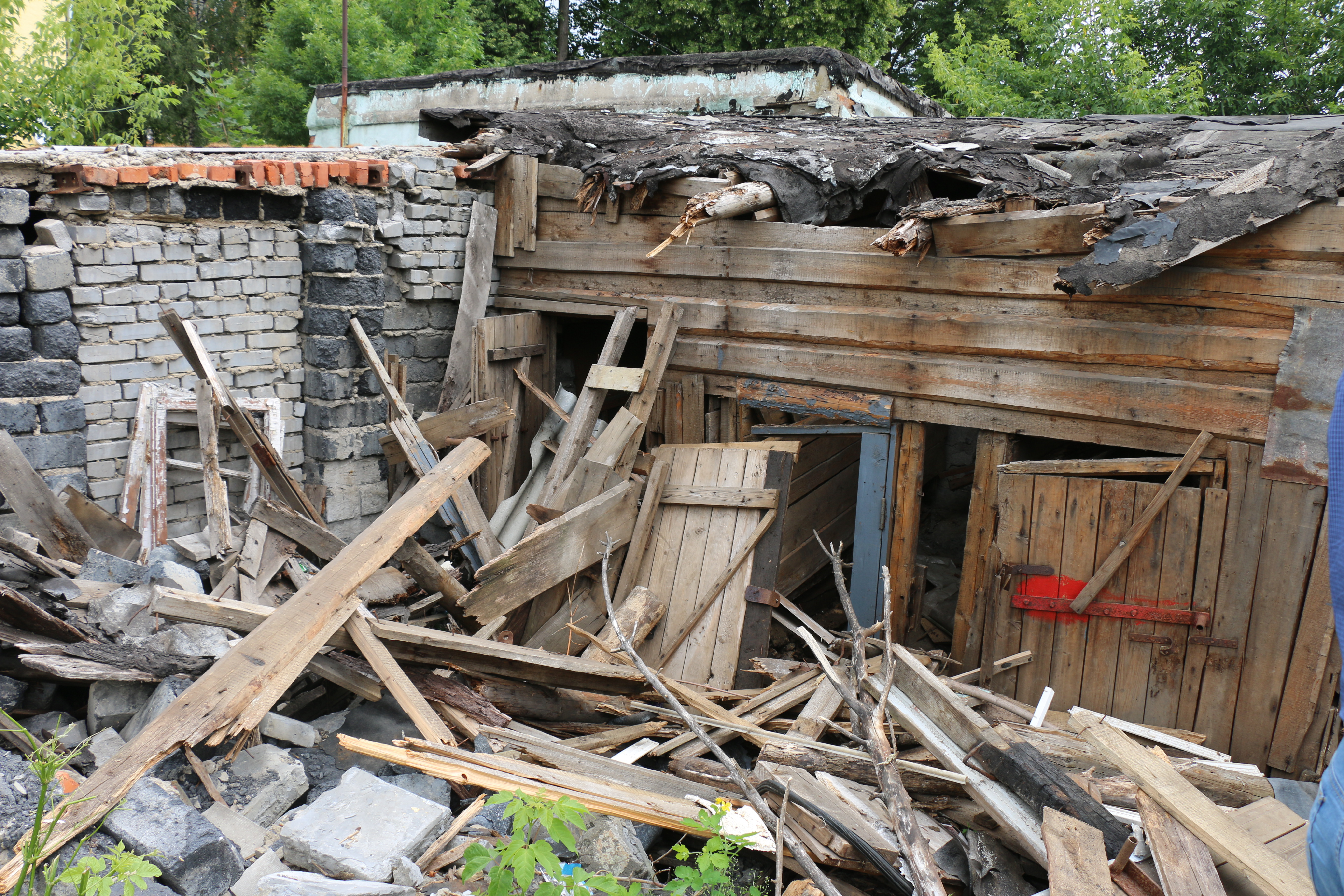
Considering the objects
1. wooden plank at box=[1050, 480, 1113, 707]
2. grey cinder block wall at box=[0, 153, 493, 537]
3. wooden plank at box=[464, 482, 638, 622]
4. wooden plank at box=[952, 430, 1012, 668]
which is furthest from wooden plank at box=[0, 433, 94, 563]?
wooden plank at box=[1050, 480, 1113, 707]

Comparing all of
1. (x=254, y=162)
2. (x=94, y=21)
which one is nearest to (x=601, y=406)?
(x=254, y=162)

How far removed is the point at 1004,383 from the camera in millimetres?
5320

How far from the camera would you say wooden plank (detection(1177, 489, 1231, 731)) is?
15.6 ft

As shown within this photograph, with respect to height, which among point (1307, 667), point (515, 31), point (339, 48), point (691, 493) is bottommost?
point (1307, 667)

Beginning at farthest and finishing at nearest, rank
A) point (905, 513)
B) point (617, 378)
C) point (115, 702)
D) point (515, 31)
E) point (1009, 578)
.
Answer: point (515, 31), point (617, 378), point (905, 513), point (1009, 578), point (115, 702)

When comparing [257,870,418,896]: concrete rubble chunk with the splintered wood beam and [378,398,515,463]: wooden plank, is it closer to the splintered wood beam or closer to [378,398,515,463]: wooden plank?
the splintered wood beam

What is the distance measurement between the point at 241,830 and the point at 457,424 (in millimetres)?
3771

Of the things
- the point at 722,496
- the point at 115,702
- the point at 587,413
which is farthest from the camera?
the point at 587,413

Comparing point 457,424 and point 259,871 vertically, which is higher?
point 457,424

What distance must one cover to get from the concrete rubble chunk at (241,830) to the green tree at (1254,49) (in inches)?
678

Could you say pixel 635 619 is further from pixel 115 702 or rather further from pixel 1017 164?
pixel 1017 164

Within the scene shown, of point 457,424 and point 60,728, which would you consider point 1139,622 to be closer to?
point 457,424

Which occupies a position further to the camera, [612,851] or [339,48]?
[339,48]

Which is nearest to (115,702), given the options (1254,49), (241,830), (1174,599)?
(241,830)
